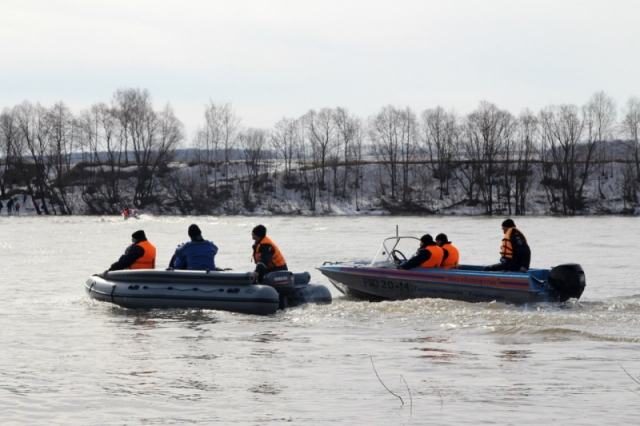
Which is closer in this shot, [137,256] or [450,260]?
[137,256]

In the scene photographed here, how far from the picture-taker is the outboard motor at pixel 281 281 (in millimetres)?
13977

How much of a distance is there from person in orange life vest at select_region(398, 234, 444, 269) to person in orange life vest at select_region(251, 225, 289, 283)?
247 centimetres

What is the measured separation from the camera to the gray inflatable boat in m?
13.6

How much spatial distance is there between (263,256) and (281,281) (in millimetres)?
510

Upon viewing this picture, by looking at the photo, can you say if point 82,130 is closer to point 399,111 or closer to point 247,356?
point 399,111

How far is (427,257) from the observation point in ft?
49.8

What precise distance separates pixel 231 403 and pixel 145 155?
6866 centimetres

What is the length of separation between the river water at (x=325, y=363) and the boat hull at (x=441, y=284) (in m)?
0.33

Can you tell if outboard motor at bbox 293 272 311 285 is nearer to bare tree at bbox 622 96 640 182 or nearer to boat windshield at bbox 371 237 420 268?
boat windshield at bbox 371 237 420 268

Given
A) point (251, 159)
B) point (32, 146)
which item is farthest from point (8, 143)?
point (251, 159)

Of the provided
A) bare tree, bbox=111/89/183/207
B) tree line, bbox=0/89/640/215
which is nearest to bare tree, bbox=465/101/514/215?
tree line, bbox=0/89/640/215

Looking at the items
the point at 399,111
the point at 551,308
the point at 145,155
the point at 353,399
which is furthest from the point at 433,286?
the point at 399,111

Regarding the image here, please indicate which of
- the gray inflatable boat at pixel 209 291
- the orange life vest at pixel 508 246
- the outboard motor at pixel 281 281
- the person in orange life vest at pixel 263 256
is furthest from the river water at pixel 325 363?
the orange life vest at pixel 508 246

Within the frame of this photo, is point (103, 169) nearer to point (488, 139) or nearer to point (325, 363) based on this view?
point (488, 139)
